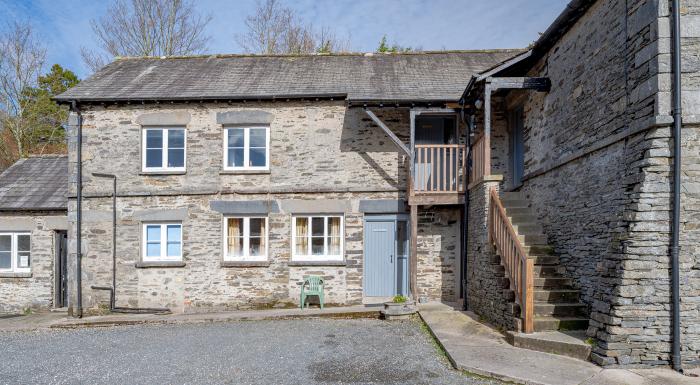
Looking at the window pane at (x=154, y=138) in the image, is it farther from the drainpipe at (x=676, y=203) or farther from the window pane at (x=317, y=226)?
the drainpipe at (x=676, y=203)

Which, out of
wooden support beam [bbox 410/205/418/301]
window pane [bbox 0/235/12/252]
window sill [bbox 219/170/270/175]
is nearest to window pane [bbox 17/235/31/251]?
window pane [bbox 0/235/12/252]

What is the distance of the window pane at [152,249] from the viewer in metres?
11.2

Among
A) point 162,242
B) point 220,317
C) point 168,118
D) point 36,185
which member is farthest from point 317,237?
point 36,185

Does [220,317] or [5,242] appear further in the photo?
[5,242]

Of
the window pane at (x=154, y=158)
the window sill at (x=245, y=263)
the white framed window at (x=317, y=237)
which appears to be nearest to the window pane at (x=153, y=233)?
the window pane at (x=154, y=158)

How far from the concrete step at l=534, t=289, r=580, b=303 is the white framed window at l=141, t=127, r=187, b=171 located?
9.08 metres

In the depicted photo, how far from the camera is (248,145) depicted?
11.2 m

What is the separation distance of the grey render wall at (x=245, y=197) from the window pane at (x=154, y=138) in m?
0.26

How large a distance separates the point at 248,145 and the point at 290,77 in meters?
2.52

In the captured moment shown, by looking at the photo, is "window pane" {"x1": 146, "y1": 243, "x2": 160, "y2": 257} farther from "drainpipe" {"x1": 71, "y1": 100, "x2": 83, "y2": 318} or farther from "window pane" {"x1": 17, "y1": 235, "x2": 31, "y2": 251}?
"window pane" {"x1": 17, "y1": 235, "x2": 31, "y2": 251}

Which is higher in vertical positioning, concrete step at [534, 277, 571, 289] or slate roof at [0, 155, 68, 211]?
slate roof at [0, 155, 68, 211]

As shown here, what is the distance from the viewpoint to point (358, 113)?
36.3ft

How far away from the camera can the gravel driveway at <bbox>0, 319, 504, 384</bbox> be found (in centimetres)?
570

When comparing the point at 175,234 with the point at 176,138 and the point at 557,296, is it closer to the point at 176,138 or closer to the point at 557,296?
the point at 176,138
